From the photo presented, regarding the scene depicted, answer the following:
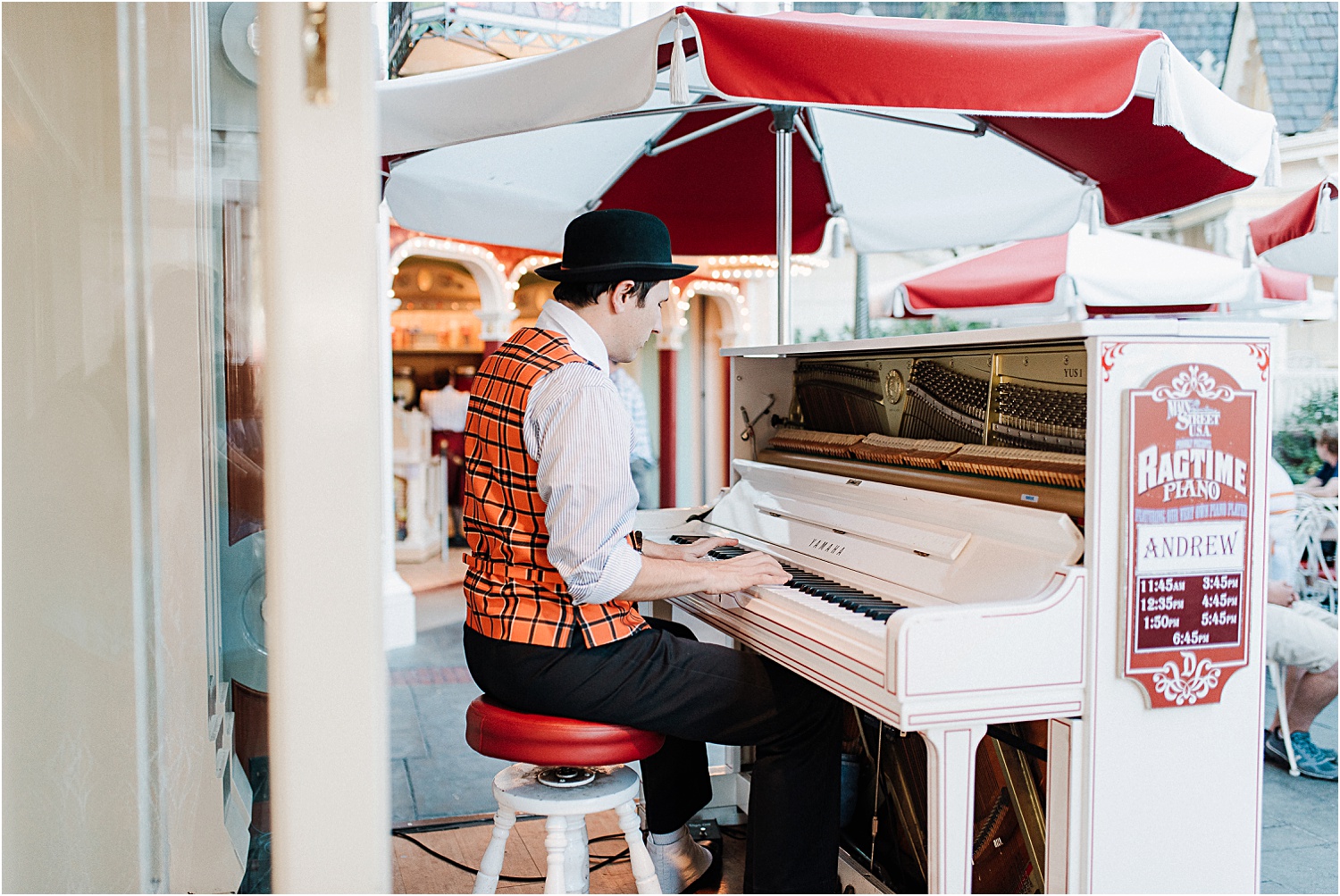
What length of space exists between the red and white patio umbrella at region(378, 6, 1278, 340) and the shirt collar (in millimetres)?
493

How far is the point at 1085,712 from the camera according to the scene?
6.70 ft

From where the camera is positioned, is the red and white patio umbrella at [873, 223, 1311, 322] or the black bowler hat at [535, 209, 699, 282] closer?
the black bowler hat at [535, 209, 699, 282]

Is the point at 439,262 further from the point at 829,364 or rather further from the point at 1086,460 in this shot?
the point at 1086,460

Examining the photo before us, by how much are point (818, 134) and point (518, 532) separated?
8.17 feet

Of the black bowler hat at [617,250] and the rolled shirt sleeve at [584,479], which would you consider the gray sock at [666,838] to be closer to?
the rolled shirt sleeve at [584,479]

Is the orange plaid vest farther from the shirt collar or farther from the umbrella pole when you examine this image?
the umbrella pole

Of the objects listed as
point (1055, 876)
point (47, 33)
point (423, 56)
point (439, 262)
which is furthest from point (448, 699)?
point (439, 262)

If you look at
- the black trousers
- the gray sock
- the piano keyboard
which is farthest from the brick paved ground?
the piano keyboard

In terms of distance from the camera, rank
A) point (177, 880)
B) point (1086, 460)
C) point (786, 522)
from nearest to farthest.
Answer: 1. point (177, 880)
2. point (1086, 460)
3. point (786, 522)

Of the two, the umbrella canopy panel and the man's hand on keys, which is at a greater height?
the umbrella canopy panel

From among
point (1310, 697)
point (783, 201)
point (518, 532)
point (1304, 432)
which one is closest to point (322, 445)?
point (518, 532)

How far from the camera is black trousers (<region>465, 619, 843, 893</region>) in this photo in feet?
7.34

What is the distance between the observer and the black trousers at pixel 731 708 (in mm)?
2236

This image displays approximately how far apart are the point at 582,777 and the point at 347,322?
1.32 metres
